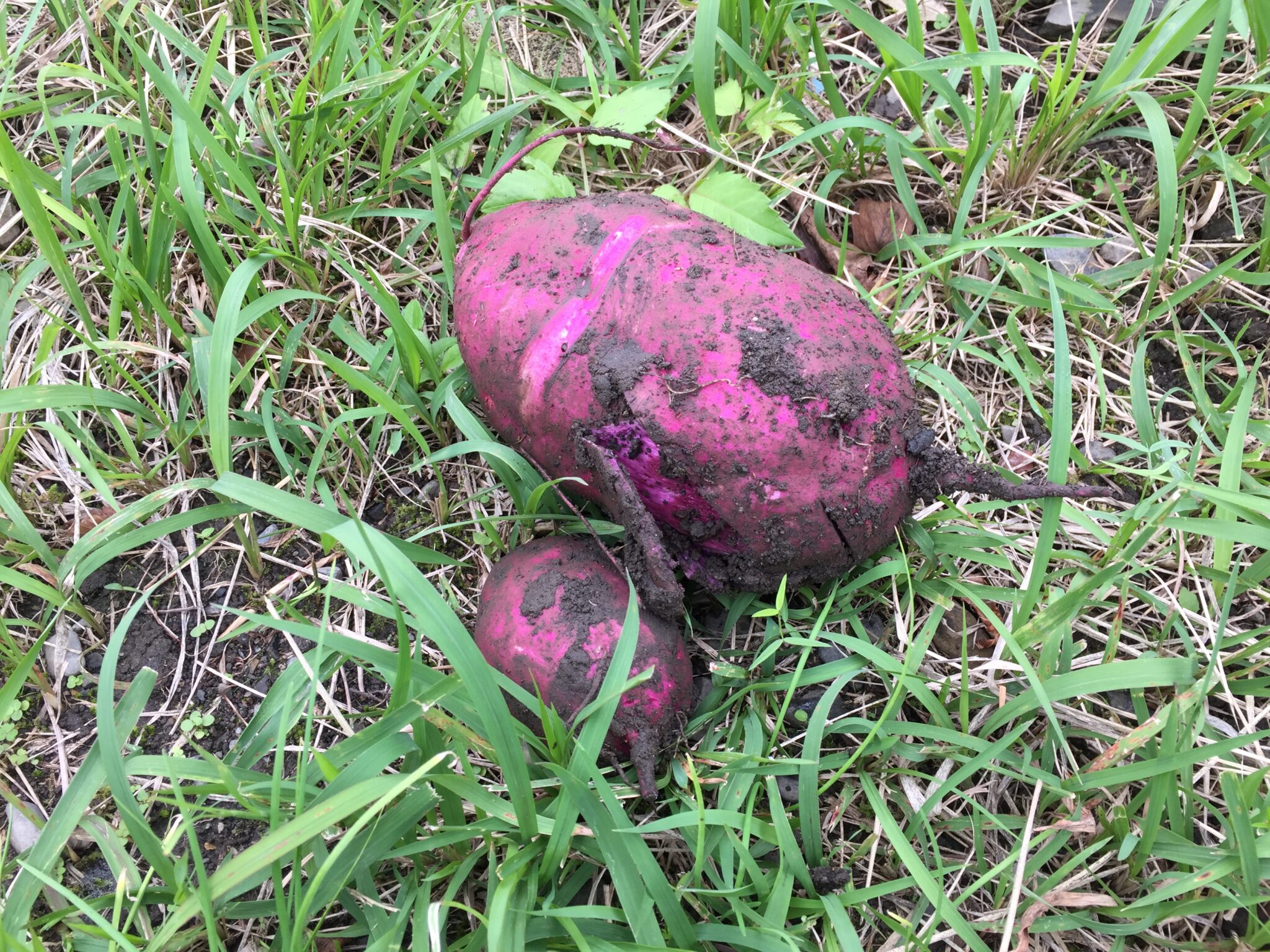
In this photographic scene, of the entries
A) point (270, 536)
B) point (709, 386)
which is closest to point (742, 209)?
point (709, 386)

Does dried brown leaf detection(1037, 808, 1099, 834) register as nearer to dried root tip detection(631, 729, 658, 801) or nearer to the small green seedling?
dried root tip detection(631, 729, 658, 801)

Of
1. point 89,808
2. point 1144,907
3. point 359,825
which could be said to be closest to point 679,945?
point 359,825

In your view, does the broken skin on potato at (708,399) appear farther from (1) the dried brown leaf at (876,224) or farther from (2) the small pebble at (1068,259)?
(2) the small pebble at (1068,259)

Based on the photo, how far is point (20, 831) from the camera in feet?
5.56

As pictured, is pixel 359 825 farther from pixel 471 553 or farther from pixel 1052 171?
pixel 1052 171

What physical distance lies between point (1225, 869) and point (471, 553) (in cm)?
159

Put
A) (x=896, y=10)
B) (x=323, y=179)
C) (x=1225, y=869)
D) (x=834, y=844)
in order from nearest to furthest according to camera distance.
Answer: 1. (x=1225, y=869)
2. (x=834, y=844)
3. (x=323, y=179)
4. (x=896, y=10)

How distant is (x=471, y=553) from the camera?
194 cm

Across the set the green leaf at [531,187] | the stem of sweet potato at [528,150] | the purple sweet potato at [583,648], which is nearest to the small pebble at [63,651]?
the purple sweet potato at [583,648]

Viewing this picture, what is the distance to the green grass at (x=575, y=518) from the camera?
1.43 metres

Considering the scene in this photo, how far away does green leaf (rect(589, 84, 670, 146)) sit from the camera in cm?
204

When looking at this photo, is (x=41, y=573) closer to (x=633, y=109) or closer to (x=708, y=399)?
(x=708, y=399)

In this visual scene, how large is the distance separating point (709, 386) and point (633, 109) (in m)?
0.96

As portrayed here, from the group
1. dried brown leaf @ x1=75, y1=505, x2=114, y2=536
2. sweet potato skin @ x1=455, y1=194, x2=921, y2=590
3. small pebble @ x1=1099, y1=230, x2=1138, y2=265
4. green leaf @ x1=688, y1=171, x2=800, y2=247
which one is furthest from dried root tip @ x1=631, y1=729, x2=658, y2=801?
small pebble @ x1=1099, y1=230, x2=1138, y2=265
